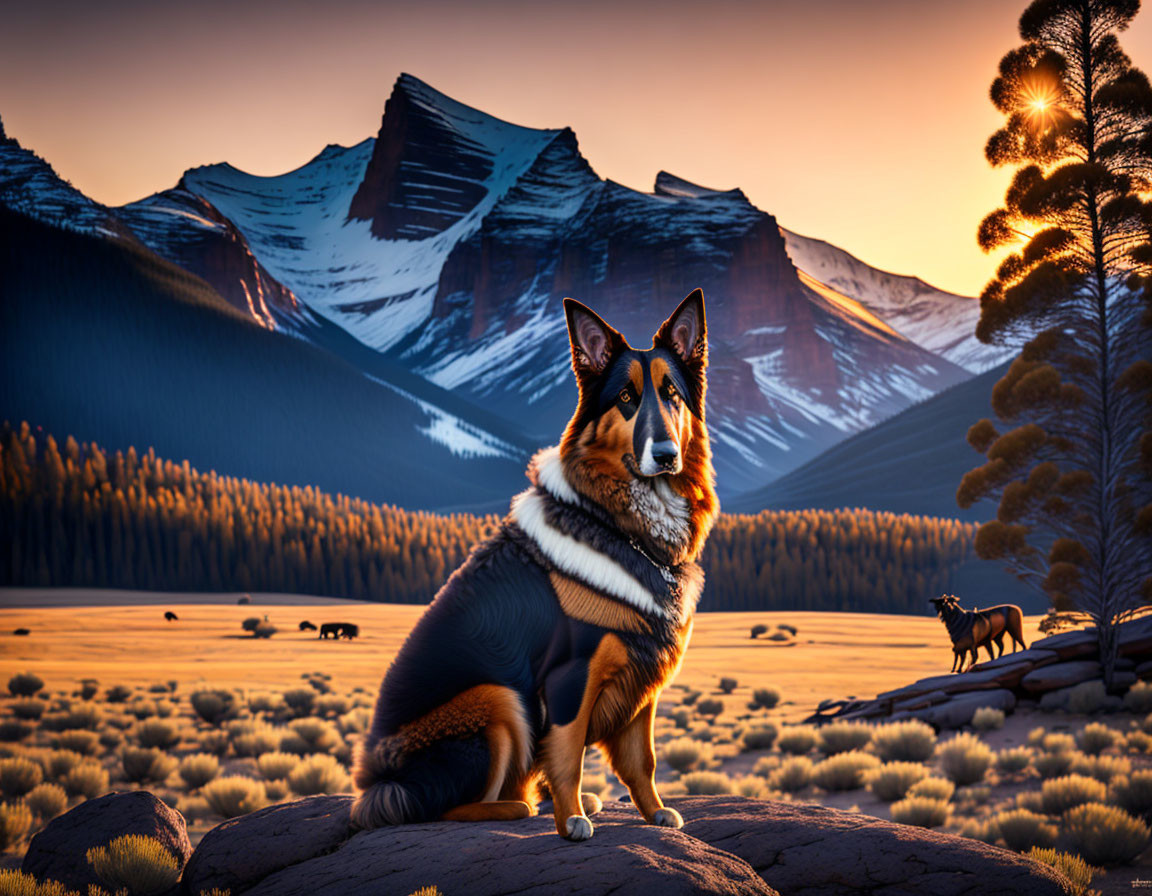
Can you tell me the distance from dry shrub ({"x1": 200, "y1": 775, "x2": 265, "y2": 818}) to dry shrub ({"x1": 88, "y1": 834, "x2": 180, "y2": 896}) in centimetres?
521

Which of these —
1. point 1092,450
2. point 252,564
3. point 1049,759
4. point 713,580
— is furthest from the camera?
point 252,564

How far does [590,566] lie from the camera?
4.93 metres

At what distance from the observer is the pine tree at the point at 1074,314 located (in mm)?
17391

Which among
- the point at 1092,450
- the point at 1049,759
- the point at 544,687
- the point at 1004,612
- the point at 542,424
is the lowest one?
the point at 1049,759

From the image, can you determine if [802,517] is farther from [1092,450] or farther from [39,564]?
[39,564]

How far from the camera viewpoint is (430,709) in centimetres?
510

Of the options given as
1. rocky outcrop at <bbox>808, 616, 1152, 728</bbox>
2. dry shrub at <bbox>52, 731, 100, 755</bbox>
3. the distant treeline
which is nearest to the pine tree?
rocky outcrop at <bbox>808, 616, 1152, 728</bbox>

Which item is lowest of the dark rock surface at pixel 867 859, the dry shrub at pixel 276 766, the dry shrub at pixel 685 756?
the dry shrub at pixel 685 756

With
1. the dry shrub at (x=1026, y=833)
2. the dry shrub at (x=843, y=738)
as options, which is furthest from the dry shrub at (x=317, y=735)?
the dry shrub at (x=1026, y=833)

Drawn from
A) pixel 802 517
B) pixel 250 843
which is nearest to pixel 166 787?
pixel 250 843

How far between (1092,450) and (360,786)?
1794cm

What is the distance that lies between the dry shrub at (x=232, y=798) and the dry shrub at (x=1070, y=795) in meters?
10.6

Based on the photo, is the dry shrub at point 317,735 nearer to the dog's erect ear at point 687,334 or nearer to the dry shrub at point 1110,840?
the dry shrub at point 1110,840

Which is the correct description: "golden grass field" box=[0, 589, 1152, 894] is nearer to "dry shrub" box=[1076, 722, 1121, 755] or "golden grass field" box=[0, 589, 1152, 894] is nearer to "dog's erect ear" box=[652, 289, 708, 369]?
"dry shrub" box=[1076, 722, 1121, 755]
